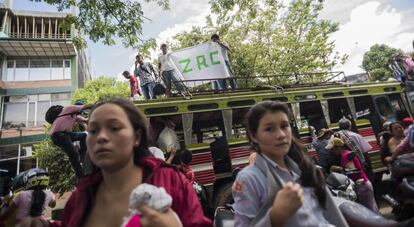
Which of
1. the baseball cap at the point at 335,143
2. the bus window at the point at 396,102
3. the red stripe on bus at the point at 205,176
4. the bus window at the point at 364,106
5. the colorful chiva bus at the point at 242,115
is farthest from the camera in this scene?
the bus window at the point at 396,102

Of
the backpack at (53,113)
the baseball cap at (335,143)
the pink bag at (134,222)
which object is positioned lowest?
the pink bag at (134,222)

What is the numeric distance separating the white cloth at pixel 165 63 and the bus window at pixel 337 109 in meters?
3.98

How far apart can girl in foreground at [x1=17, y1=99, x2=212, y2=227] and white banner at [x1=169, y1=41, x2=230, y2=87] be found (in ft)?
19.4

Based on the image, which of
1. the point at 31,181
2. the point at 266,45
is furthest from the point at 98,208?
the point at 266,45

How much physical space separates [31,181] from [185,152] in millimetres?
2358

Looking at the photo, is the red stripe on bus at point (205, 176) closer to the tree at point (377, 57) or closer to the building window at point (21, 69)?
the building window at point (21, 69)

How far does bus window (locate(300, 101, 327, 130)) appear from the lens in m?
6.67

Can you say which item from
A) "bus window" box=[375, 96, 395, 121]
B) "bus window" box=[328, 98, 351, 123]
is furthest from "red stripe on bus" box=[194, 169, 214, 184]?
"bus window" box=[375, 96, 395, 121]

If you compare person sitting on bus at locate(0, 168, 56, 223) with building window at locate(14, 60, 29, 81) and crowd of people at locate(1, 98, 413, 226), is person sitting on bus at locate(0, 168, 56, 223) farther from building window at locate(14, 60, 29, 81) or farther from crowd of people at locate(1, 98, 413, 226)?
building window at locate(14, 60, 29, 81)

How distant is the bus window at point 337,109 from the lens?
6.94 metres

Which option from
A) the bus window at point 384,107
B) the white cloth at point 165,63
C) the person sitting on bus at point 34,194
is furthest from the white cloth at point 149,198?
the bus window at point 384,107

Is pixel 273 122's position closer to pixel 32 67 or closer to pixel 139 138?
pixel 139 138

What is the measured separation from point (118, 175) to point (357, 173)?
3.81 meters

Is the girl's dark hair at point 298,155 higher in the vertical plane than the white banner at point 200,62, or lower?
lower
